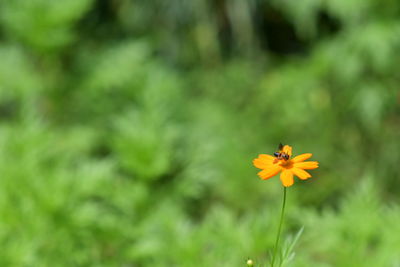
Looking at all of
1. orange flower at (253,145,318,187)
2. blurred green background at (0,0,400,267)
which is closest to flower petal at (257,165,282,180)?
orange flower at (253,145,318,187)

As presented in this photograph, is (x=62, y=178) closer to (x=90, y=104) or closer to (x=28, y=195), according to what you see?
(x=28, y=195)

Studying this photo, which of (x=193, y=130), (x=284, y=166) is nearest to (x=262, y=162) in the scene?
(x=284, y=166)

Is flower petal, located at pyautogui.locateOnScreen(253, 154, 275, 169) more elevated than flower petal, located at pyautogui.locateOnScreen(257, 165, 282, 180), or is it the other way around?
flower petal, located at pyautogui.locateOnScreen(253, 154, 275, 169)

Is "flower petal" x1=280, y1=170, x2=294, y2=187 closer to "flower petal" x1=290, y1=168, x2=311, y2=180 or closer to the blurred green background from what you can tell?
"flower petal" x1=290, y1=168, x2=311, y2=180

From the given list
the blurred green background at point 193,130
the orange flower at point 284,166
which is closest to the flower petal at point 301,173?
the orange flower at point 284,166

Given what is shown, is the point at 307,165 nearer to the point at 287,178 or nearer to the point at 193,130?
the point at 287,178

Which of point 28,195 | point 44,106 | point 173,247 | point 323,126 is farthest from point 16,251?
point 323,126
